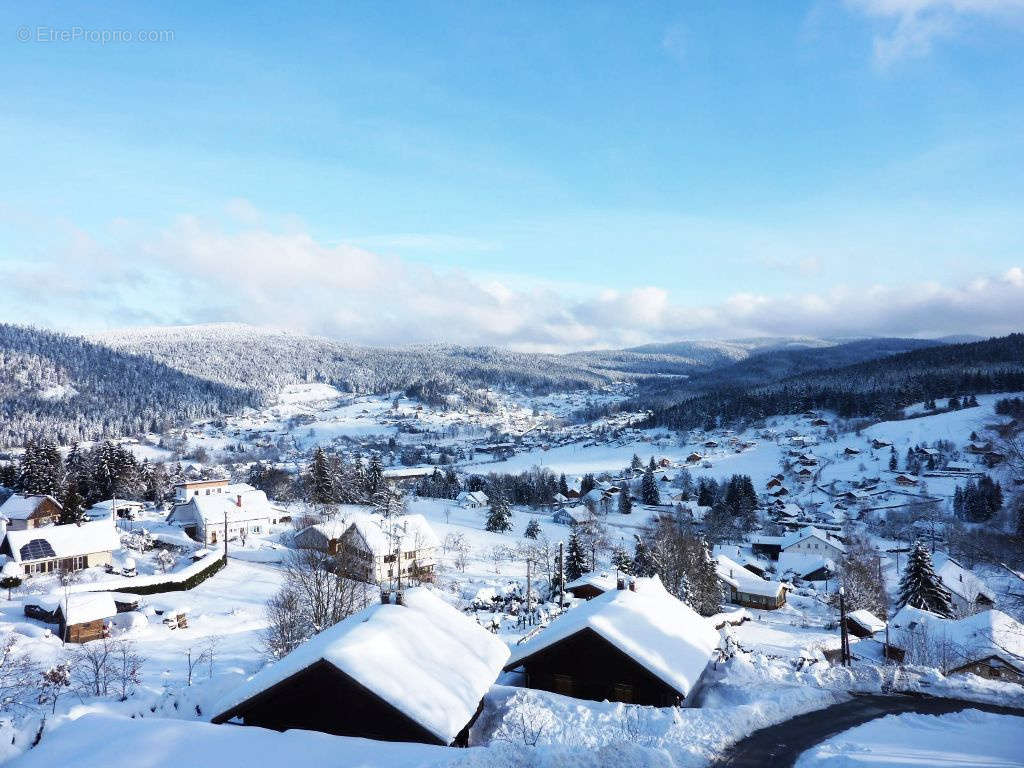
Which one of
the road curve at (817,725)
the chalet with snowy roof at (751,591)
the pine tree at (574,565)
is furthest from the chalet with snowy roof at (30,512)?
the chalet with snowy roof at (751,591)

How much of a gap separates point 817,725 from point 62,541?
41706mm

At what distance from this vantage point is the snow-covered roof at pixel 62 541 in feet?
114

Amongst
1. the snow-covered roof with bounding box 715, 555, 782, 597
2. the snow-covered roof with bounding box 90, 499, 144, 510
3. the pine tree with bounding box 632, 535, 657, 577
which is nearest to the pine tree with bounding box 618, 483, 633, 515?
the snow-covered roof with bounding box 715, 555, 782, 597

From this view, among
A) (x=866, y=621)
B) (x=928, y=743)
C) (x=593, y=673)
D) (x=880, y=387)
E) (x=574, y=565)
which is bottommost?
(x=866, y=621)

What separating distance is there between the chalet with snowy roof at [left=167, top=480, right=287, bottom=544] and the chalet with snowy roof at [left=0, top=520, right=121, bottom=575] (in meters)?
9.94

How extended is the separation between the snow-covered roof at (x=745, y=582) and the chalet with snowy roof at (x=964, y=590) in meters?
11.4

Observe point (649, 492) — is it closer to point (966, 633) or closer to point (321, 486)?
point (321, 486)

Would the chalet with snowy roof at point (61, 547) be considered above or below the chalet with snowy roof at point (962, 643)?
above

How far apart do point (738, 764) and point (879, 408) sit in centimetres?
13497

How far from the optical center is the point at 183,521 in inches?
2018

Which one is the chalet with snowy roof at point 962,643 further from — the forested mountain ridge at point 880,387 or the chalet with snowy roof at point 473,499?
the forested mountain ridge at point 880,387

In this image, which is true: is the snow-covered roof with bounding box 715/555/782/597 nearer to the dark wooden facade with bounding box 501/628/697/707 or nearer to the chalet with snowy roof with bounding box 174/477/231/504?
the dark wooden facade with bounding box 501/628/697/707

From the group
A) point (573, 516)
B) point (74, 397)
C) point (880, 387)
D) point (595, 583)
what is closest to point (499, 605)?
point (595, 583)

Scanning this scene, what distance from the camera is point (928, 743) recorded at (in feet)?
40.7
